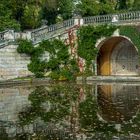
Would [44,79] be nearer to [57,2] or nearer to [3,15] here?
[3,15]

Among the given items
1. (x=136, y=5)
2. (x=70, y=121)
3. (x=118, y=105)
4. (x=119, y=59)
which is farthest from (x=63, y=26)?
(x=70, y=121)

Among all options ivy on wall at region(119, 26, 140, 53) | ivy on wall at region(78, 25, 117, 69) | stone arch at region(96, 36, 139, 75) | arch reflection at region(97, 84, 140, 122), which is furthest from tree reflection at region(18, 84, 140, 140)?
stone arch at region(96, 36, 139, 75)

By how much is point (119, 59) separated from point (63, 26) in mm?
5241

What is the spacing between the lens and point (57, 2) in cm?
4078

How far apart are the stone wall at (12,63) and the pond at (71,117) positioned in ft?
32.8

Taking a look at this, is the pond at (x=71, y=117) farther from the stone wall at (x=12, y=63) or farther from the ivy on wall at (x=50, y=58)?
the ivy on wall at (x=50, y=58)

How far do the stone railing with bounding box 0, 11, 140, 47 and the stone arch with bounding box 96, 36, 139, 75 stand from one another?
3.01m

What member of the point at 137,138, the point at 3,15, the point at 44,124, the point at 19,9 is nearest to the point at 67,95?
the point at 44,124

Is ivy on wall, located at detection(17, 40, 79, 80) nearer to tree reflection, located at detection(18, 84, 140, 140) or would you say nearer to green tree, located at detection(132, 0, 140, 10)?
tree reflection, located at detection(18, 84, 140, 140)

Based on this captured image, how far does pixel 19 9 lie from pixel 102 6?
8.74m

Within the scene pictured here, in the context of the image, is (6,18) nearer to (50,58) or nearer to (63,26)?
(63,26)

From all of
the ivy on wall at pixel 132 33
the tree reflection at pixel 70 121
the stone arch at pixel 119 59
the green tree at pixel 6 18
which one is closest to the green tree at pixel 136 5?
the stone arch at pixel 119 59

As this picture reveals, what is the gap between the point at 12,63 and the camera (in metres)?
27.9

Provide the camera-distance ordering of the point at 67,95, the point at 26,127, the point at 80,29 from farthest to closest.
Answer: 1. the point at 80,29
2. the point at 67,95
3. the point at 26,127
